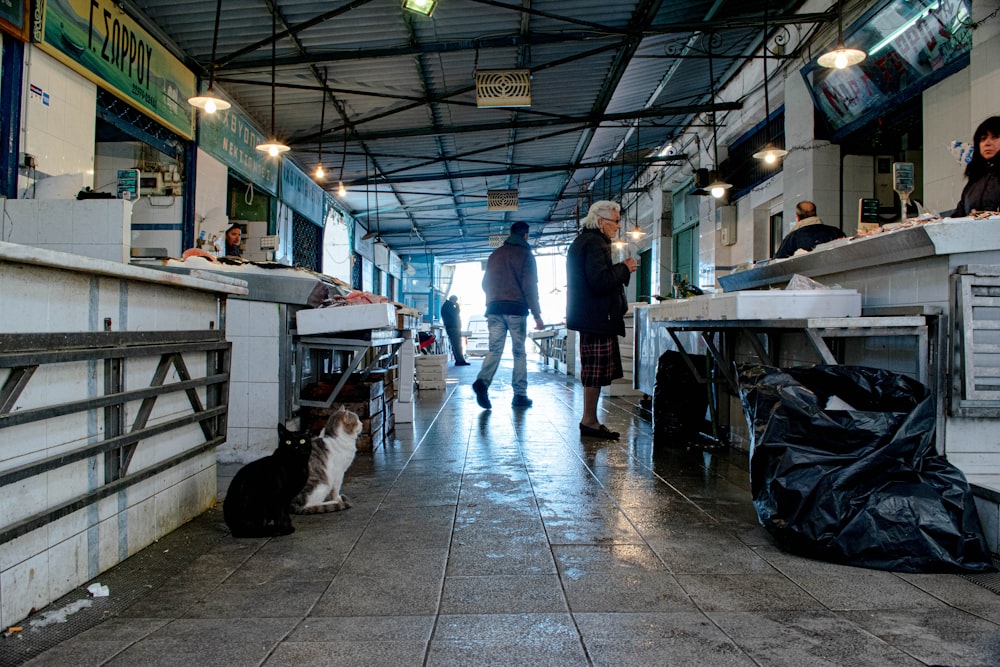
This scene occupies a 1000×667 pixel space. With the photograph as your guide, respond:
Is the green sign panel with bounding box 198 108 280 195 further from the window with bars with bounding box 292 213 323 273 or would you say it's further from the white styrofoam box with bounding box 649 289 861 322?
the white styrofoam box with bounding box 649 289 861 322

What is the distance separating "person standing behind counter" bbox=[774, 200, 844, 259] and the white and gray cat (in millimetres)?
4626

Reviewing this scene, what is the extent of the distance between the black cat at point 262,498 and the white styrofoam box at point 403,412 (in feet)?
11.4

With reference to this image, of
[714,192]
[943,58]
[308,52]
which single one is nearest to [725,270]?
[714,192]

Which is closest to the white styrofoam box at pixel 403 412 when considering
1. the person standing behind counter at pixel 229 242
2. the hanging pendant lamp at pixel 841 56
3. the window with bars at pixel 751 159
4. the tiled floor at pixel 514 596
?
the tiled floor at pixel 514 596

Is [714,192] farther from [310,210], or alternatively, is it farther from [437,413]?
[310,210]

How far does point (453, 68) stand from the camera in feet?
27.5

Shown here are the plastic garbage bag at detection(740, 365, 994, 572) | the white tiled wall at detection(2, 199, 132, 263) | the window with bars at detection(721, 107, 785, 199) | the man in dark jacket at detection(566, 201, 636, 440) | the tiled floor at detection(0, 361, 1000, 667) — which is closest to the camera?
the tiled floor at detection(0, 361, 1000, 667)

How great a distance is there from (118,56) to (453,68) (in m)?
3.92

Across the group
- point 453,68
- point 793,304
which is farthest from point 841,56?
point 453,68

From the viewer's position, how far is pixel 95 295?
93.9 inches

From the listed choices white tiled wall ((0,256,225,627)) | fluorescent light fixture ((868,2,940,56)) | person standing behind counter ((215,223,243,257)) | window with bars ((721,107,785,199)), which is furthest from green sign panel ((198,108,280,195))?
fluorescent light fixture ((868,2,940,56))

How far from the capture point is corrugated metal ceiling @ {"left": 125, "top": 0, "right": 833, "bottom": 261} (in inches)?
275

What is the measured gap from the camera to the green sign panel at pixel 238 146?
834cm

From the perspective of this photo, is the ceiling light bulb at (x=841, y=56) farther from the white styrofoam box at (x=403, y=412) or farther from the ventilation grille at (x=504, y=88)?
the white styrofoam box at (x=403, y=412)
